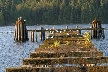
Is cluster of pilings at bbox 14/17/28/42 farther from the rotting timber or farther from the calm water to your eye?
the rotting timber

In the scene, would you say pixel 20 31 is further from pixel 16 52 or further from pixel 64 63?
pixel 64 63

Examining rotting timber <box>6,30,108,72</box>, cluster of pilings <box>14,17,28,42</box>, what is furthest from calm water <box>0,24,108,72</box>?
rotting timber <box>6,30,108,72</box>

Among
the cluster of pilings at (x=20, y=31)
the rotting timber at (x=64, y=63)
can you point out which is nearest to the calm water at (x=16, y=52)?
the cluster of pilings at (x=20, y=31)

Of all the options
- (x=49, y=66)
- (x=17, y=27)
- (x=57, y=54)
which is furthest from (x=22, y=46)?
(x=49, y=66)

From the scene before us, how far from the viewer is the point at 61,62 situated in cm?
3017

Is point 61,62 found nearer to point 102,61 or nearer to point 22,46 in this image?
point 102,61

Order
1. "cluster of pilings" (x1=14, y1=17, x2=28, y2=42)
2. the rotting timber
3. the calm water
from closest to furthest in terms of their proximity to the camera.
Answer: the rotting timber < the calm water < "cluster of pilings" (x1=14, y1=17, x2=28, y2=42)

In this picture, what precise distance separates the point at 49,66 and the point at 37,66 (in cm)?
80

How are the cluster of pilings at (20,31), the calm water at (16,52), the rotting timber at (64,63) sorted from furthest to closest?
the cluster of pilings at (20,31) < the calm water at (16,52) < the rotting timber at (64,63)

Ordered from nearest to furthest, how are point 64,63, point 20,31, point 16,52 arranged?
point 64,63
point 16,52
point 20,31

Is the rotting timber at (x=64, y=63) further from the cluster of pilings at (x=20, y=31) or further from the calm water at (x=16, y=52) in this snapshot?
the cluster of pilings at (x=20, y=31)

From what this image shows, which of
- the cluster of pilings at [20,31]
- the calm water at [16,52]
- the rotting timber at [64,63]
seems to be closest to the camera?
the rotting timber at [64,63]

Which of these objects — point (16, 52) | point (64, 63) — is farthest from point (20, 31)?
point (64, 63)

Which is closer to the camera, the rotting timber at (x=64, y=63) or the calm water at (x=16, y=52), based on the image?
the rotting timber at (x=64, y=63)
